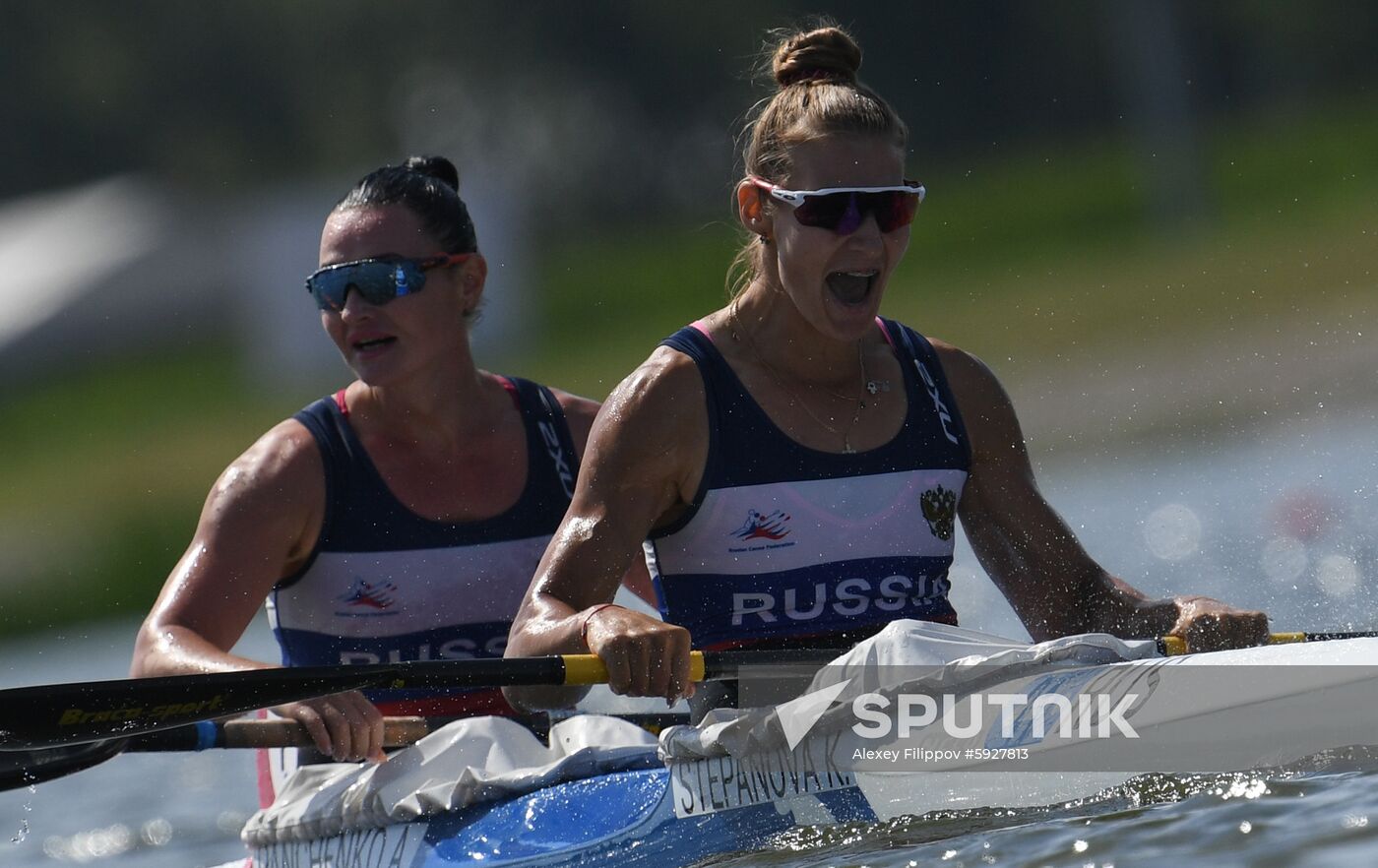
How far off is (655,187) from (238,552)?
96.6 ft

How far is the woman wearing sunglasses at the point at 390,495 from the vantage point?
15.0ft

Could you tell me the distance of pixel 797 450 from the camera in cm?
404

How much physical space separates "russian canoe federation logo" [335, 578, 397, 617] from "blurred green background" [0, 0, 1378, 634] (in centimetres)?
1100

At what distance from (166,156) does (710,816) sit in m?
38.5

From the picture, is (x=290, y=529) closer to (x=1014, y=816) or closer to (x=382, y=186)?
(x=382, y=186)

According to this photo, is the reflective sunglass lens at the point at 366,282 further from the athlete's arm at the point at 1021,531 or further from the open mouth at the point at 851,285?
the athlete's arm at the point at 1021,531

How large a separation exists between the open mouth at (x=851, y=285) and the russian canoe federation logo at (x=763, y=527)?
1.59 ft

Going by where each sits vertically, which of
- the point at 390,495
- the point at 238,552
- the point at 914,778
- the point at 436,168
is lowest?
the point at 914,778

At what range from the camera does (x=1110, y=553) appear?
10633mm

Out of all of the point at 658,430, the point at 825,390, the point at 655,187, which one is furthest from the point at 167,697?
the point at 655,187

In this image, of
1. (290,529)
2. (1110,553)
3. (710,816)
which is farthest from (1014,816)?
(1110,553)

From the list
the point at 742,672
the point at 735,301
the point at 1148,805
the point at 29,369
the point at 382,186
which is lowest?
the point at 1148,805

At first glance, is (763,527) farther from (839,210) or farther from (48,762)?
(48,762)

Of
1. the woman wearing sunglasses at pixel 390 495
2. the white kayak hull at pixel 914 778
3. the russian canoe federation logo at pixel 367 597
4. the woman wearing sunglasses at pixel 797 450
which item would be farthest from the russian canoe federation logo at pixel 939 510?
the russian canoe federation logo at pixel 367 597
